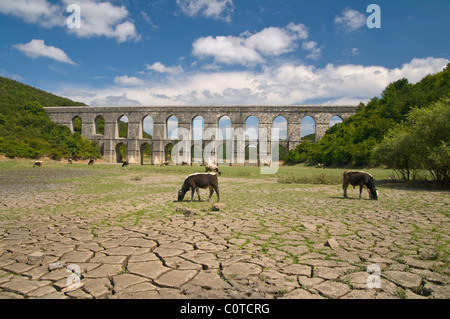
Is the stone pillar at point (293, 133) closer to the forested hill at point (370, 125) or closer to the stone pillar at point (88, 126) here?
the forested hill at point (370, 125)

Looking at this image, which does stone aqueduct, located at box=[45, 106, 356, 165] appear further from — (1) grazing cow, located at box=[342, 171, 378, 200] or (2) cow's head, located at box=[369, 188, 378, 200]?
(2) cow's head, located at box=[369, 188, 378, 200]

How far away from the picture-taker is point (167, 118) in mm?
46250

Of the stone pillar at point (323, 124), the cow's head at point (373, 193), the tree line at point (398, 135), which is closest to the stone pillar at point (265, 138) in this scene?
the tree line at point (398, 135)

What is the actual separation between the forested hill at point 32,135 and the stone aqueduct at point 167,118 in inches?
104

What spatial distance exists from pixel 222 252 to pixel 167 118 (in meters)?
44.5

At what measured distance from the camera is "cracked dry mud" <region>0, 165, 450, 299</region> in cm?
262

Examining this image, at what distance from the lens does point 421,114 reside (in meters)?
13.0

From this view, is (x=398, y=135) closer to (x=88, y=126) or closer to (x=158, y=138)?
(x=158, y=138)

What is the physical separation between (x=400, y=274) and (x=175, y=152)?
44013mm

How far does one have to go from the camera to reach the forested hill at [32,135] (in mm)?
36469

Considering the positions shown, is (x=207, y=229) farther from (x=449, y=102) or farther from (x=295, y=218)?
(x=449, y=102)

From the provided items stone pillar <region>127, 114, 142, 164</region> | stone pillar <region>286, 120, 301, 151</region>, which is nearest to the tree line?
stone pillar <region>286, 120, 301, 151</region>

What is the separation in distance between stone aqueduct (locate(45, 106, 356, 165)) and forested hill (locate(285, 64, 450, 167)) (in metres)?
3.35
